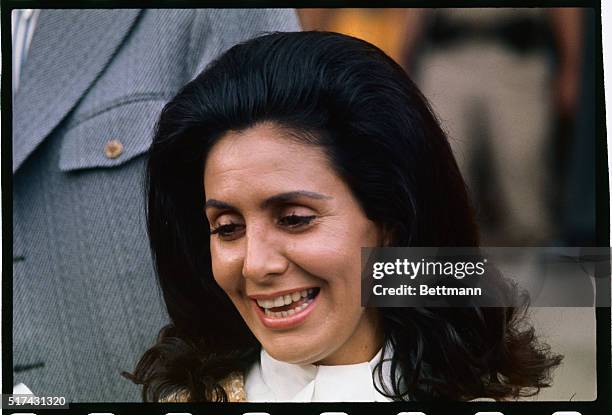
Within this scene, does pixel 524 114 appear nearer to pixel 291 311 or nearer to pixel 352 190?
pixel 352 190

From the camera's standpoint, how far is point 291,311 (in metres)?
2.85

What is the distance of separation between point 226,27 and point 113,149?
0.56 metres

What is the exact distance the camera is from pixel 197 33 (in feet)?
9.93

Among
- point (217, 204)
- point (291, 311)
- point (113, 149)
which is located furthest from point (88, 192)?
point (291, 311)

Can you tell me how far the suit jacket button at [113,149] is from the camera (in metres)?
3.06

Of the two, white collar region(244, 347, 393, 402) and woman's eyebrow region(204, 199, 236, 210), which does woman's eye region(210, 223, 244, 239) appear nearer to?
woman's eyebrow region(204, 199, 236, 210)

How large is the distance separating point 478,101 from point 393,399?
100 centimetres

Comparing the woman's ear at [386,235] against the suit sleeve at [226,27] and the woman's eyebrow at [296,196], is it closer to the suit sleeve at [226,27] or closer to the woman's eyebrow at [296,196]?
the woman's eyebrow at [296,196]

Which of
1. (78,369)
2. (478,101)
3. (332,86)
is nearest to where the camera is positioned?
(332,86)

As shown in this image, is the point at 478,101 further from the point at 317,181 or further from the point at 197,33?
the point at 197,33

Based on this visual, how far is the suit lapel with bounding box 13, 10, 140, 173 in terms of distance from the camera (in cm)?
306

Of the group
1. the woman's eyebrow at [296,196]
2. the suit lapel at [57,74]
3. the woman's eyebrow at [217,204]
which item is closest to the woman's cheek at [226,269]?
the woman's eyebrow at [217,204]

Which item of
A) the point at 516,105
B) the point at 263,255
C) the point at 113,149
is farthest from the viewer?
the point at 113,149

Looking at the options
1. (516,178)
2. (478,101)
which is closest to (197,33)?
(478,101)
